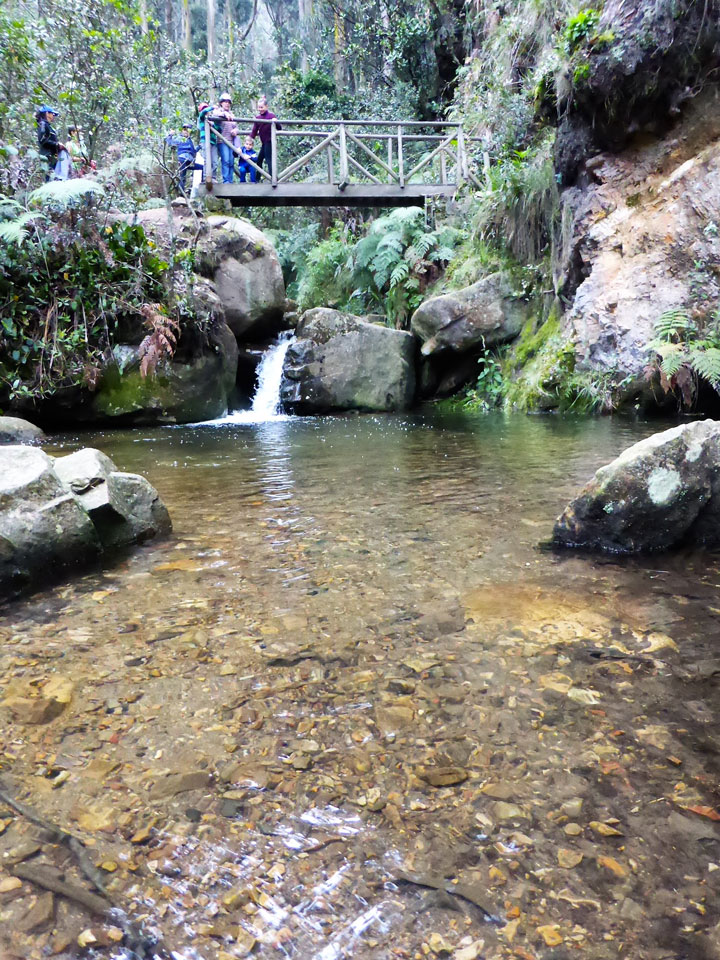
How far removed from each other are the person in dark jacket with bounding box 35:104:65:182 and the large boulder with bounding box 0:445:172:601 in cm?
730

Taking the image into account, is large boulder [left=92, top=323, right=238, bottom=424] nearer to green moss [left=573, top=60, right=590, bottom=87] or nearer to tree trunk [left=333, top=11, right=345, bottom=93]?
green moss [left=573, top=60, right=590, bottom=87]

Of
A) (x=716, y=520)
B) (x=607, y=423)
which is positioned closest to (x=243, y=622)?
(x=716, y=520)

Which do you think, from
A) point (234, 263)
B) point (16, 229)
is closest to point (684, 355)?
point (234, 263)

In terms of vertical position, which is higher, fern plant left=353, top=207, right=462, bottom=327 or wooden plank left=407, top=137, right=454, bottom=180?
wooden plank left=407, top=137, right=454, bottom=180

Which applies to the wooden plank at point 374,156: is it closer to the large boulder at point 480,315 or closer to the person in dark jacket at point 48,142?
the large boulder at point 480,315

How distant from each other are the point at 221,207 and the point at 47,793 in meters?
11.9

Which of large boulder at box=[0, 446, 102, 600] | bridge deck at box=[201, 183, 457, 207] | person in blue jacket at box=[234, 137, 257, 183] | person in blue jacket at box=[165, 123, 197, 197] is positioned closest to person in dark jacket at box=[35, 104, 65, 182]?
person in blue jacket at box=[165, 123, 197, 197]

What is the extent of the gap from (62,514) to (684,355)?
650 centimetres

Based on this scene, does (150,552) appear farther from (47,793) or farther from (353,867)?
(353,867)

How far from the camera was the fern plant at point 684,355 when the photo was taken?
22.1 ft

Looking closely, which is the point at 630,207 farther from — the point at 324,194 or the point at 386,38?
the point at 386,38

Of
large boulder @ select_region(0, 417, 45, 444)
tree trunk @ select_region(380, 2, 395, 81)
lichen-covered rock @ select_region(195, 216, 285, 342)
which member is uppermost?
tree trunk @ select_region(380, 2, 395, 81)

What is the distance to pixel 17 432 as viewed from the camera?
292 inches

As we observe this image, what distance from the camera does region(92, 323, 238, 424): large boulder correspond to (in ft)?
28.9
